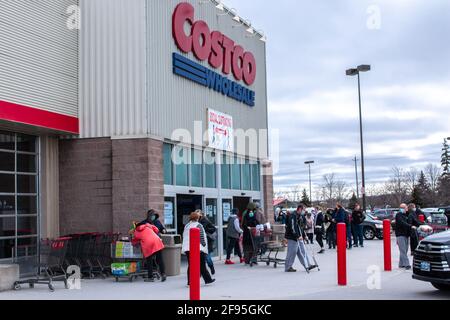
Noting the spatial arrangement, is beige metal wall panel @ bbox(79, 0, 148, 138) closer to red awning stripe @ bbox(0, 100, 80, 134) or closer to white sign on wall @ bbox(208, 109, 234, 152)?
red awning stripe @ bbox(0, 100, 80, 134)

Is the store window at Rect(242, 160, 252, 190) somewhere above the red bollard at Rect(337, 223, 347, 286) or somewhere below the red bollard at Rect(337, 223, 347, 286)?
above

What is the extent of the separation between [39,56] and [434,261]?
10.5m

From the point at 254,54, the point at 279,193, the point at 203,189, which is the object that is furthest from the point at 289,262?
the point at 279,193

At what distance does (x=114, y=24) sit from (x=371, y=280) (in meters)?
9.43

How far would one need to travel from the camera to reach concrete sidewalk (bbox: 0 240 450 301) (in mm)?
11594

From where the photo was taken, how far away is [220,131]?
68.4 feet

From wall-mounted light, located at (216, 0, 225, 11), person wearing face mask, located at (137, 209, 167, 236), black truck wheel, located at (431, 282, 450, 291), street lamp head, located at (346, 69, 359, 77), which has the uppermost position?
street lamp head, located at (346, 69, 359, 77)

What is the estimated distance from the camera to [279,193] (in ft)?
381

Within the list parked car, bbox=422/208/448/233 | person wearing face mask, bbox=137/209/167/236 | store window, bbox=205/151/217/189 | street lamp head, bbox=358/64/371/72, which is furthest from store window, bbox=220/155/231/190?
street lamp head, bbox=358/64/371/72

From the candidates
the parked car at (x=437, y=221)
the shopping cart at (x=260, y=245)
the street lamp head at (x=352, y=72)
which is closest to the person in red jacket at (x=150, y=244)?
the shopping cart at (x=260, y=245)

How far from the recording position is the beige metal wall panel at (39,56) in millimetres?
14492

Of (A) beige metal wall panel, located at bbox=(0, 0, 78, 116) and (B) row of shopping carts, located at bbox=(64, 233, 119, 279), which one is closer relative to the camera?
(A) beige metal wall panel, located at bbox=(0, 0, 78, 116)

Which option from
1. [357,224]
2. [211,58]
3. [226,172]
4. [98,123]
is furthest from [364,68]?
[98,123]

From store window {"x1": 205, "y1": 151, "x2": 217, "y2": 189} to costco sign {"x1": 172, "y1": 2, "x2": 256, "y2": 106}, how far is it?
2.26m
